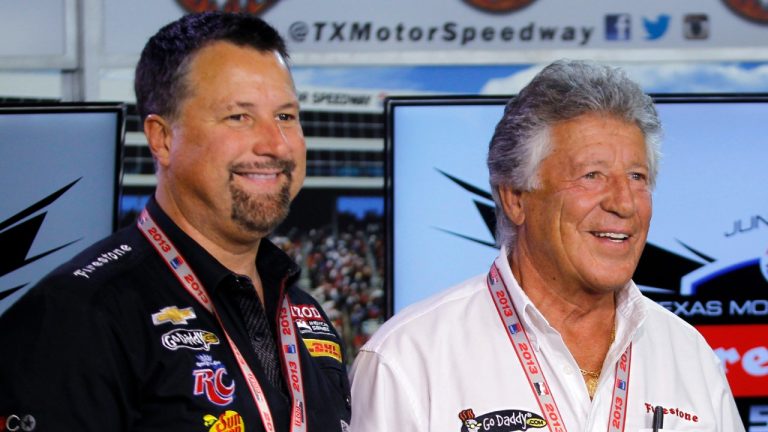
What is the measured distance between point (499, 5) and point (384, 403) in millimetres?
1672

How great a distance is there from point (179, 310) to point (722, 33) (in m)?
2.27

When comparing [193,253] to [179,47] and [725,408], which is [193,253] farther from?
[725,408]

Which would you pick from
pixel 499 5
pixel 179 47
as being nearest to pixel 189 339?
pixel 179 47

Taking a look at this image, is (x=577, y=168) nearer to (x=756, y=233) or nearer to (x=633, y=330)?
(x=633, y=330)

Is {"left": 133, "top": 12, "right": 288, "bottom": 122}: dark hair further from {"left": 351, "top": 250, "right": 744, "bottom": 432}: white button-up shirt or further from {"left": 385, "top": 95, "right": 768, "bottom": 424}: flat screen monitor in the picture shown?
{"left": 385, "top": 95, "right": 768, "bottom": 424}: flat screen monitor

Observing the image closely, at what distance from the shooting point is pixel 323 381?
115 inches

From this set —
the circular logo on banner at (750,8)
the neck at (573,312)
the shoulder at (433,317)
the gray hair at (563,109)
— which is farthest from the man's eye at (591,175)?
the circular logo on banner at (750,8)

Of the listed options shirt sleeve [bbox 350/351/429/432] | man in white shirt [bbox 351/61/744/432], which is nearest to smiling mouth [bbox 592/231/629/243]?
man in white shirt [bbox 351/61/744/432]

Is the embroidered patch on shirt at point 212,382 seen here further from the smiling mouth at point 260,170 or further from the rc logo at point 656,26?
the rc logo at point 656,26

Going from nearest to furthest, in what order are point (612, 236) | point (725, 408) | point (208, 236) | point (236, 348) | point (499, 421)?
1. point (236, 348)
2. point (208, 236)
3. point (499, 421)
4. point (612, 236)
5. point (725, 408)

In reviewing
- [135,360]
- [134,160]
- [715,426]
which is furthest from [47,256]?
[715,426]

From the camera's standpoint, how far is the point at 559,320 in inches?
123

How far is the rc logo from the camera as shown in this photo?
162 inches

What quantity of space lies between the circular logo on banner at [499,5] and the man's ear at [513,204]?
3.61 ft
